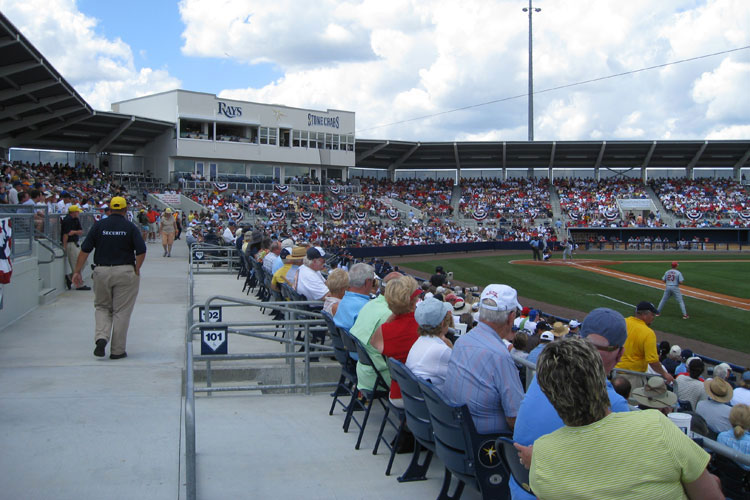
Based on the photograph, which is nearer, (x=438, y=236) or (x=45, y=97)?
(x=45, y=97)

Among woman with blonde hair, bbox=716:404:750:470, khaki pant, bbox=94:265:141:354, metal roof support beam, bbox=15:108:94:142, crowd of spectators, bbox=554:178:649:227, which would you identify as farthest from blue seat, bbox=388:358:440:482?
crowd of spectators, bbox=554:178:649:227

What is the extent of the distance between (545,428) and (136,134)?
50110 mm

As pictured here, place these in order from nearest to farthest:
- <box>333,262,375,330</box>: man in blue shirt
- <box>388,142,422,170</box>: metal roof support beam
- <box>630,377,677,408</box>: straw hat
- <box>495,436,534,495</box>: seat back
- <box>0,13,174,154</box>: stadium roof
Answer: <box>495,436,534,495</box>: seat back → <box>630,377,677,408</box>: straw hat → <box>333,262,375,330</box>: man in blue shirt → <box>0,13,174,154</box>: stadium roof → <box>388,142,422,170</box>: metal roof support beam

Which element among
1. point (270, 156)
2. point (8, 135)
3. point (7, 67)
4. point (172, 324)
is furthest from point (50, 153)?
point (172, 324)

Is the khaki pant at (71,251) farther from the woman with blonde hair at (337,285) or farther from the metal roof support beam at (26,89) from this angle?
the metal roof support beam at (26,89)

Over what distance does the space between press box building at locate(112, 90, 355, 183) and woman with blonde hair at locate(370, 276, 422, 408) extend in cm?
4503

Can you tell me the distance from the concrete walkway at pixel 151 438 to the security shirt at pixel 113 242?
121 centimetres

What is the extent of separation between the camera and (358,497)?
14.8ft

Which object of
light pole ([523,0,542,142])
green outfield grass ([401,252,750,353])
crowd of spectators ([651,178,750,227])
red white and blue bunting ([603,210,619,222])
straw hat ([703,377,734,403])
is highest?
light pole ([523,0,542,142])

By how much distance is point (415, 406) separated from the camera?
447 centimetres

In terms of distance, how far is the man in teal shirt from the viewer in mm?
5469

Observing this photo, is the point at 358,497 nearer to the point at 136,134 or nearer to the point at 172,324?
the point at 172,324

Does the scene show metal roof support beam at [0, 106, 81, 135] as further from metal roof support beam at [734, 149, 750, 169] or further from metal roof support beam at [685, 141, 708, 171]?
metal roof support beam at [734, 149, 750, 169]

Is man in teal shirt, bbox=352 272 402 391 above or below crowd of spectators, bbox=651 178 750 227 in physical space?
below
